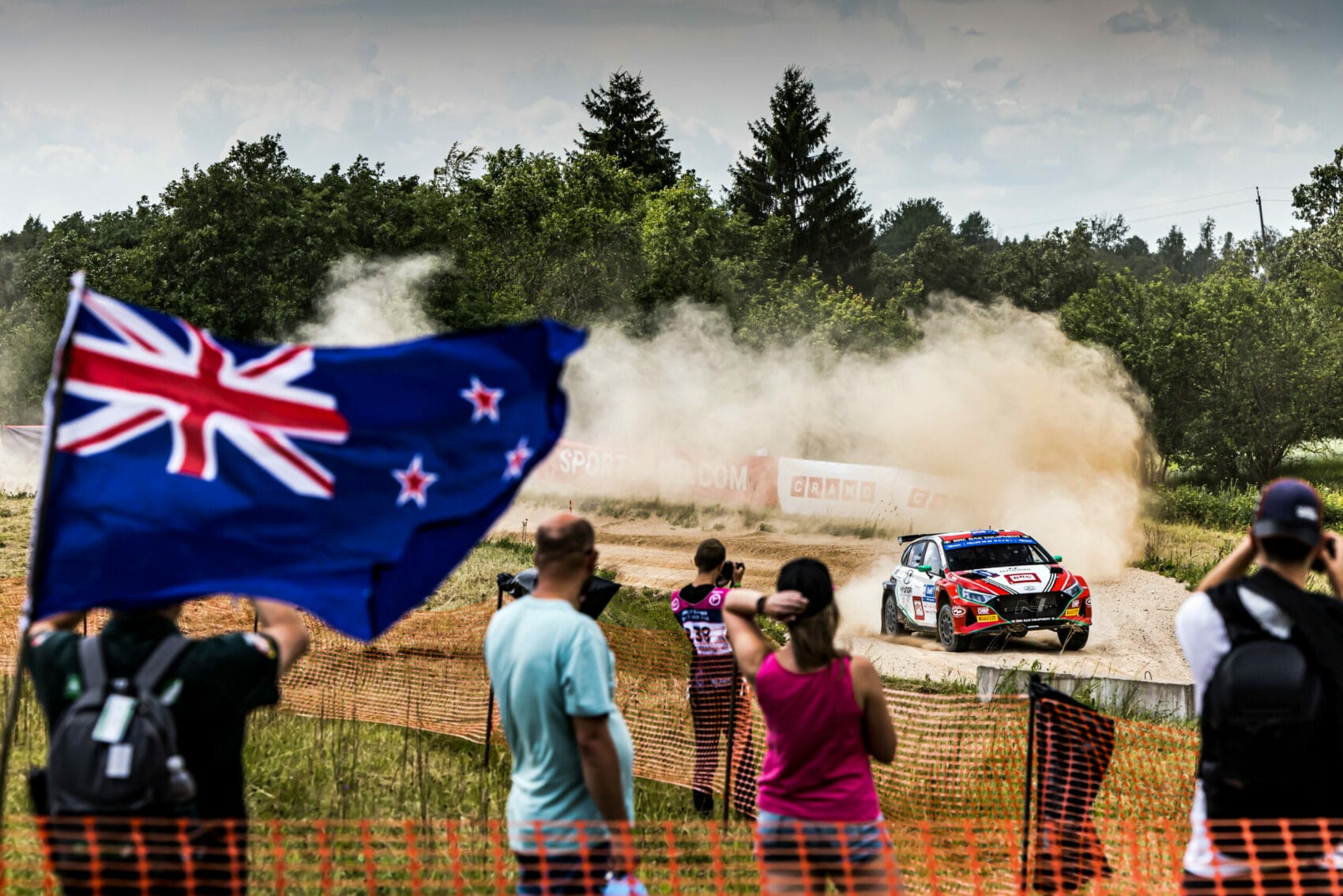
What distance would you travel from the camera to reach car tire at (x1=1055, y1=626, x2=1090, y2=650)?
17500 mm

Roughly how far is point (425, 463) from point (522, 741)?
0.97 m

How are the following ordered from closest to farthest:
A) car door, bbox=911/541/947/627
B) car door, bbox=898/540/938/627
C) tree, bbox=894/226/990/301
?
car door, bbox=911/541/947/627 → car door, bbox=898/540/938/627 → tree, bbox=894/226/990/301

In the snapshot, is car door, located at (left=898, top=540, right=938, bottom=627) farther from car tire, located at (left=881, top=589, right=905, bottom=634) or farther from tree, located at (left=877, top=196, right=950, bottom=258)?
tree, located at (left=877, top=196, right=950, bottom=258)

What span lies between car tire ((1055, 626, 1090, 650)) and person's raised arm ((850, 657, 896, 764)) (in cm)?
1410

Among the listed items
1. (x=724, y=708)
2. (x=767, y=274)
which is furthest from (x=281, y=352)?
(x=767, y=274)

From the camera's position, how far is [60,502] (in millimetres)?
3594

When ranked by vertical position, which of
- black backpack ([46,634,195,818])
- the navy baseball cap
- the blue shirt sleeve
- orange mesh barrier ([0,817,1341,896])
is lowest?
orange mesh barrier ([0,817,1341,896])

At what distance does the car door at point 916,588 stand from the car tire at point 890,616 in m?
0.31

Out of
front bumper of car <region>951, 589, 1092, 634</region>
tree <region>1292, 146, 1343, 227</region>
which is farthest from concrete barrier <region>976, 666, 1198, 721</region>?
tree <region>1292, 146, 1343, 227</region>

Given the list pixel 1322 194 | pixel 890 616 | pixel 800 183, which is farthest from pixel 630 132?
pixel 890 616

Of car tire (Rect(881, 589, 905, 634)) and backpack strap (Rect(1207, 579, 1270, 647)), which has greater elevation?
backpack strap (Rect(1207, 579, 1270, 647))

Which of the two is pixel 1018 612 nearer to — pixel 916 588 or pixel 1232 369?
pixel 916 588

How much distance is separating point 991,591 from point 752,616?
13.0 m

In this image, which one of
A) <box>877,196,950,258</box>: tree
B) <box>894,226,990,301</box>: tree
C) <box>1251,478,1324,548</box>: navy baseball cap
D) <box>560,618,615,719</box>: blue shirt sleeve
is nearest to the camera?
<box>1251,478,1324,548</box>: navy baseball cap
